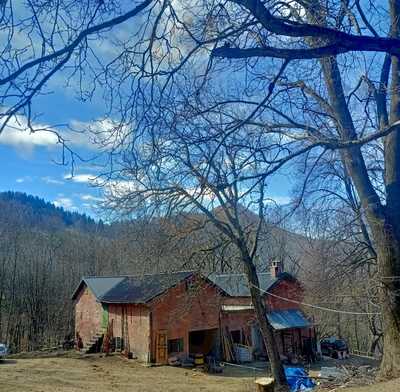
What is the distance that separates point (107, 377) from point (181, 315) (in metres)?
5.88

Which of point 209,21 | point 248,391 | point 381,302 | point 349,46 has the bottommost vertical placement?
point 248,391

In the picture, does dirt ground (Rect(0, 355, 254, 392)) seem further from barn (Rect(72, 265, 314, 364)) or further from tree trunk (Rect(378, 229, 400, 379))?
tree trunk (Rect(378, 229, 400, 379))

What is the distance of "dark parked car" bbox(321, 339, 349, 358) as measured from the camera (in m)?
27.3

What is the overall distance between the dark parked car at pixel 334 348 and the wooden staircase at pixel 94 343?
13999mm

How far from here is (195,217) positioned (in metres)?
13.9

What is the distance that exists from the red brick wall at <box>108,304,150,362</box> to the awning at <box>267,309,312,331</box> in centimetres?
738

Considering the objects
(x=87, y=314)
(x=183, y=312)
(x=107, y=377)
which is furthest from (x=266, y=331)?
(x=87, y=314)

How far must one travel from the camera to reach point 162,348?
71.8 feet

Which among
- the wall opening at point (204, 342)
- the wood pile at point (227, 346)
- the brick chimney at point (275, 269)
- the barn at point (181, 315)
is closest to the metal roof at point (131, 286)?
the barn at point (181, 315)

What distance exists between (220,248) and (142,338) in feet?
35.1

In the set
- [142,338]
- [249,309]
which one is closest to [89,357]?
[142,338]

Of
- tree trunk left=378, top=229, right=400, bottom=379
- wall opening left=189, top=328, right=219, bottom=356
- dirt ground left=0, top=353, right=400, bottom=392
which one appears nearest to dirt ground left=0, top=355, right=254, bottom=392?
dirt ground left=0, top=353, right=400, bottom=392

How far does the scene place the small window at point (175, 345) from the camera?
22547mm

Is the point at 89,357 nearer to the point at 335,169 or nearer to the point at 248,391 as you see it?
the point at 248,391
